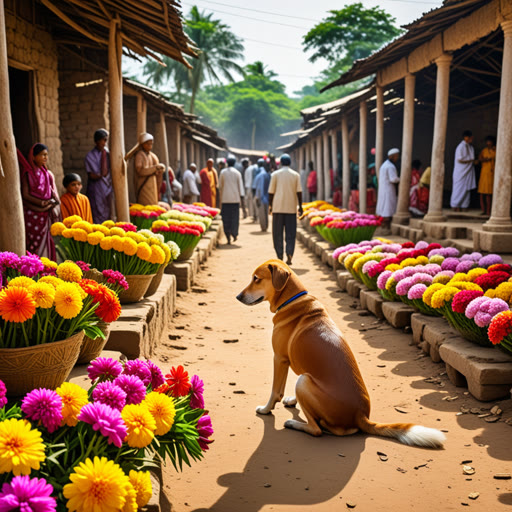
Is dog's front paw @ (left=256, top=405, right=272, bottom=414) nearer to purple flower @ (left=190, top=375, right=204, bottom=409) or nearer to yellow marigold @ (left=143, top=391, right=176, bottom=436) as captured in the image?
purple flower @ (left=190, top=375, right=204, bottom=409)

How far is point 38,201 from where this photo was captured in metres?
5.99

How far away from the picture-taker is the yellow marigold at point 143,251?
4887 mm

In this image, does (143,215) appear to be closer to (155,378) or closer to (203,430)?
(155,378)

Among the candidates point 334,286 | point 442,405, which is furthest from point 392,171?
point 442,405

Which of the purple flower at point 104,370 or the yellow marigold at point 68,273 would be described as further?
the yellow marigold at point 68,273

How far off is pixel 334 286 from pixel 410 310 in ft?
9.89

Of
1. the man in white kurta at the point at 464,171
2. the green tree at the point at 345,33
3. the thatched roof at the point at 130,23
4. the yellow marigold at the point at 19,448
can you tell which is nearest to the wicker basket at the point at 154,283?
the thatched roof at the point at 130,23

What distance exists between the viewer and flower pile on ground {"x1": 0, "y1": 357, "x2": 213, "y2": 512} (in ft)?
6.20

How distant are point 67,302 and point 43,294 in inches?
4.5

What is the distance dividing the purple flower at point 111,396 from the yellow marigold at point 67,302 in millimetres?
540

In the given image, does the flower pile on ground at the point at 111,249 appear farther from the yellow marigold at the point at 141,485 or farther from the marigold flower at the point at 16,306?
the yellow marigold at the point at 141,485

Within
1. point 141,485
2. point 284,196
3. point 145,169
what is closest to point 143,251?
point 141,485

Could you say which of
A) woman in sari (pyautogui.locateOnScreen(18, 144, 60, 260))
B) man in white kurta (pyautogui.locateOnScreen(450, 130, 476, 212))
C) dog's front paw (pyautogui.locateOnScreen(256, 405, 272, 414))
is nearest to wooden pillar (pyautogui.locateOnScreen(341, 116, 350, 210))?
man in white kurta (pyautogui.locateOnScreen(450, 130, 476, 212))

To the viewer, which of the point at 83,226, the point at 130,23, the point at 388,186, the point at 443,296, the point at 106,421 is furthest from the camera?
the point at 388,186
